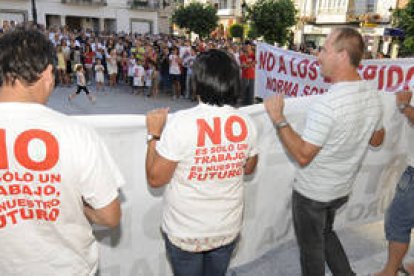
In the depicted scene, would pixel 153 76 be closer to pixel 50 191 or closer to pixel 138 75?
pixel 138 75

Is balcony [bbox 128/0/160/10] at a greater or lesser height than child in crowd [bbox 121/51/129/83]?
greater

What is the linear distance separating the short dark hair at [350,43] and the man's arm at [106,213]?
143 cm

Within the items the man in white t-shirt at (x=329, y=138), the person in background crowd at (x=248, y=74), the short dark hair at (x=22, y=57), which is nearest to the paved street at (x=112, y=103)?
the person in background crowd at (x=248, y=74)

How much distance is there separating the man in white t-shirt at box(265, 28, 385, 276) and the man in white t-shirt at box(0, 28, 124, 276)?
1.06 metres

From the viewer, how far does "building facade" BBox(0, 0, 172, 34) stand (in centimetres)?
4200

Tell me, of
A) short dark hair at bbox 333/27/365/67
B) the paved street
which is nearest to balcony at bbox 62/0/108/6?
the paved street

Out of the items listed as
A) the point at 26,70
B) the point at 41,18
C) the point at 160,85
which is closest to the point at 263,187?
the point at 26,70

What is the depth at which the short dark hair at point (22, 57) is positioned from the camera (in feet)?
4.20

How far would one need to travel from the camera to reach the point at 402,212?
8.65 ft

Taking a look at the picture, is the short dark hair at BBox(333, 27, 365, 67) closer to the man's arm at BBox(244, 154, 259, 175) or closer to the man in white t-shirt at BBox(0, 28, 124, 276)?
the man's arm at BBox(244, 154, 259, 175)

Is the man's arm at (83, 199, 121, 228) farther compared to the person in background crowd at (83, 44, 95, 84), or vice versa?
the person in background crowd at (83, 44, 95, 84)

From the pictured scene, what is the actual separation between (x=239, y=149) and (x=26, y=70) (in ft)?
3.08

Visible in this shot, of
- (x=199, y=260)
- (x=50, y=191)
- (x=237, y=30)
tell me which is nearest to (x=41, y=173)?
(x=50, y=191)

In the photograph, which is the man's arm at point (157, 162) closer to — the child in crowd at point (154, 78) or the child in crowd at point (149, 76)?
the child in crowd at point (154, 78)
